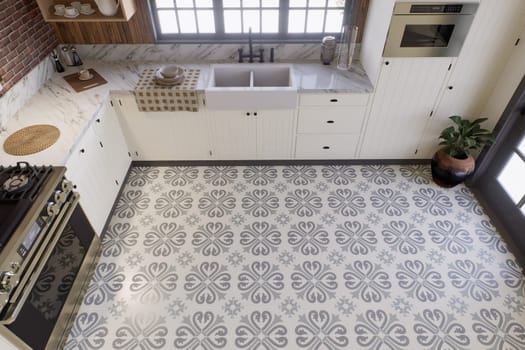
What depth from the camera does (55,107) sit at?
2.63 metres

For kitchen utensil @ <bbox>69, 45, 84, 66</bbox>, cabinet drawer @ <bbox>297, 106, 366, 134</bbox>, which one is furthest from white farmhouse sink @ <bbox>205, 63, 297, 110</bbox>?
kitchen utensil @ <bbox>69, 45, 84, 66</bbox>

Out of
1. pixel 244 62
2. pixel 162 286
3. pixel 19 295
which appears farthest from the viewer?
pixel 244 62

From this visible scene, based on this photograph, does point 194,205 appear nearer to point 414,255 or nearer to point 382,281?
point 382,281

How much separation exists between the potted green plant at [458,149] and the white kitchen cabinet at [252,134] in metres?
1.41

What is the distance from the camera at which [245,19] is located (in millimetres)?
3217

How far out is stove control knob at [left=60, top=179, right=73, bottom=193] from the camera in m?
2.09

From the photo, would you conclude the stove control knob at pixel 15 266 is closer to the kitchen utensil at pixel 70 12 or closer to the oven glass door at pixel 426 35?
the kitchen utensil at pixel 70 12

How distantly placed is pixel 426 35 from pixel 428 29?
0.04 meters

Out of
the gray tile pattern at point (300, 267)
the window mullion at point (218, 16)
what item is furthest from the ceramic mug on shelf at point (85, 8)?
the gray tile pattern at point (300, 267)

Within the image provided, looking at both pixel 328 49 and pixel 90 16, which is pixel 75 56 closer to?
pixel 90 16

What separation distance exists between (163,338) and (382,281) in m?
1.63

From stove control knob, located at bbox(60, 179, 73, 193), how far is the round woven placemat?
334mm

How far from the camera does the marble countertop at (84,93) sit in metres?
2.27

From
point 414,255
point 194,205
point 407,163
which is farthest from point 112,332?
point 407,163
